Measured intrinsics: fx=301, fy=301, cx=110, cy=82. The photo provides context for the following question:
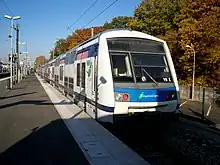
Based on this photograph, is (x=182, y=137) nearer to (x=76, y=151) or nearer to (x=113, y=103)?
(x=113, y=103)

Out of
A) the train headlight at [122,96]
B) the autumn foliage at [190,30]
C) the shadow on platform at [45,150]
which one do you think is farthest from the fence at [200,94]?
the shadow on platform at [45,150]

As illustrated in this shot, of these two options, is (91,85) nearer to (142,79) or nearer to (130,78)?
(130,78)

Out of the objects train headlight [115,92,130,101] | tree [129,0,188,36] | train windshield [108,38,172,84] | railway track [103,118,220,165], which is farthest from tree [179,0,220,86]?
train headlight [115,92,130,101]

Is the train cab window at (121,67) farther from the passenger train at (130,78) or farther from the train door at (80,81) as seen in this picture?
the train door at (80,81)

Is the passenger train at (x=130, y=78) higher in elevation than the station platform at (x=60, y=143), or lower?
higher

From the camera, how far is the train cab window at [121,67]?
857 cm

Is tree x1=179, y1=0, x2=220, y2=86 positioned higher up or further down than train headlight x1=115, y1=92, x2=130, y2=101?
higher up

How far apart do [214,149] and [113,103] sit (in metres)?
2.88

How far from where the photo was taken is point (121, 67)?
28.9 ft

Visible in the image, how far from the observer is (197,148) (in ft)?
26.1

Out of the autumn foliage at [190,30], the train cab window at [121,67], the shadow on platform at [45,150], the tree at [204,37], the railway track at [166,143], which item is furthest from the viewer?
the autumn foliage at [190,30]

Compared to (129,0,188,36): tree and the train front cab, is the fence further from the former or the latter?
(129,0,188,36): tree

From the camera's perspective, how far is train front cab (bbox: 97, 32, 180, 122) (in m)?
8.27

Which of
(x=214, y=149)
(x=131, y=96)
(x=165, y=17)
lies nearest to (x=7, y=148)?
(x=131, y=96)
